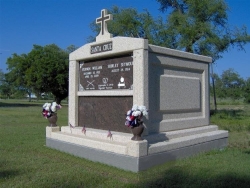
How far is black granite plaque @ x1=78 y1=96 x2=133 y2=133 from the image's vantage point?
6.52 meters

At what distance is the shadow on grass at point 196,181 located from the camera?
14.2ft

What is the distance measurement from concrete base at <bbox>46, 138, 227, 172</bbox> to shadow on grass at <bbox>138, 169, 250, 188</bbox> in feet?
1.72

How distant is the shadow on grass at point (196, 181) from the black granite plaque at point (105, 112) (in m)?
1.89

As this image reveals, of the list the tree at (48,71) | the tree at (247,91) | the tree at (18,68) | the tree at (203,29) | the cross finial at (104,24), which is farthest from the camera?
the tree at (247,91)

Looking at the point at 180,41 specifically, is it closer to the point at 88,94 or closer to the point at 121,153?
the point at 88,94

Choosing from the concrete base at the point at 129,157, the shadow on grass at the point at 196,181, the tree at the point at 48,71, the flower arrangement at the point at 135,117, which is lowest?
the shadow on grass at the point at 196,181

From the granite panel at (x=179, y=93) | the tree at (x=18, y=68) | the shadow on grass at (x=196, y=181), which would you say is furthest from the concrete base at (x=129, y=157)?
the tree at (x=18, y=68)

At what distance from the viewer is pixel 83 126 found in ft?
24.9

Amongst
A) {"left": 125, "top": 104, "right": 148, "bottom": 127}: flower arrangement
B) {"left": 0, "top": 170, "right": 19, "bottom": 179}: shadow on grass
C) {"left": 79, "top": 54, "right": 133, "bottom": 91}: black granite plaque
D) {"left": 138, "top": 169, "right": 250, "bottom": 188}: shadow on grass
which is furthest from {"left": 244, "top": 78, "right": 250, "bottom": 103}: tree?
{"left": 0, "top": 170, "right": 19, "bottom": 179}: shadow on grass

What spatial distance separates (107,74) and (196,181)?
3.41 m

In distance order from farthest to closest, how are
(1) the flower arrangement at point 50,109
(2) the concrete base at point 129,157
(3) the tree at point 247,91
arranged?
(3) the tree at point 247,91, (1) the flower arrangement at point 50,109, (2) the concrete base at point 129,157

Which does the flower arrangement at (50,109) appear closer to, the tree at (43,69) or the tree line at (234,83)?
the tree at (43,69)

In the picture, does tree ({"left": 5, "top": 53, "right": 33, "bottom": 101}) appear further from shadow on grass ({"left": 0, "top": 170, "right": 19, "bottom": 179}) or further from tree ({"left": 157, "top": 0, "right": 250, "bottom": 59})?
shadow on grass ({"left": 0, "top": 170, "right": 19, "bottom": 179})

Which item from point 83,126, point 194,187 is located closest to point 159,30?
point 83,126
